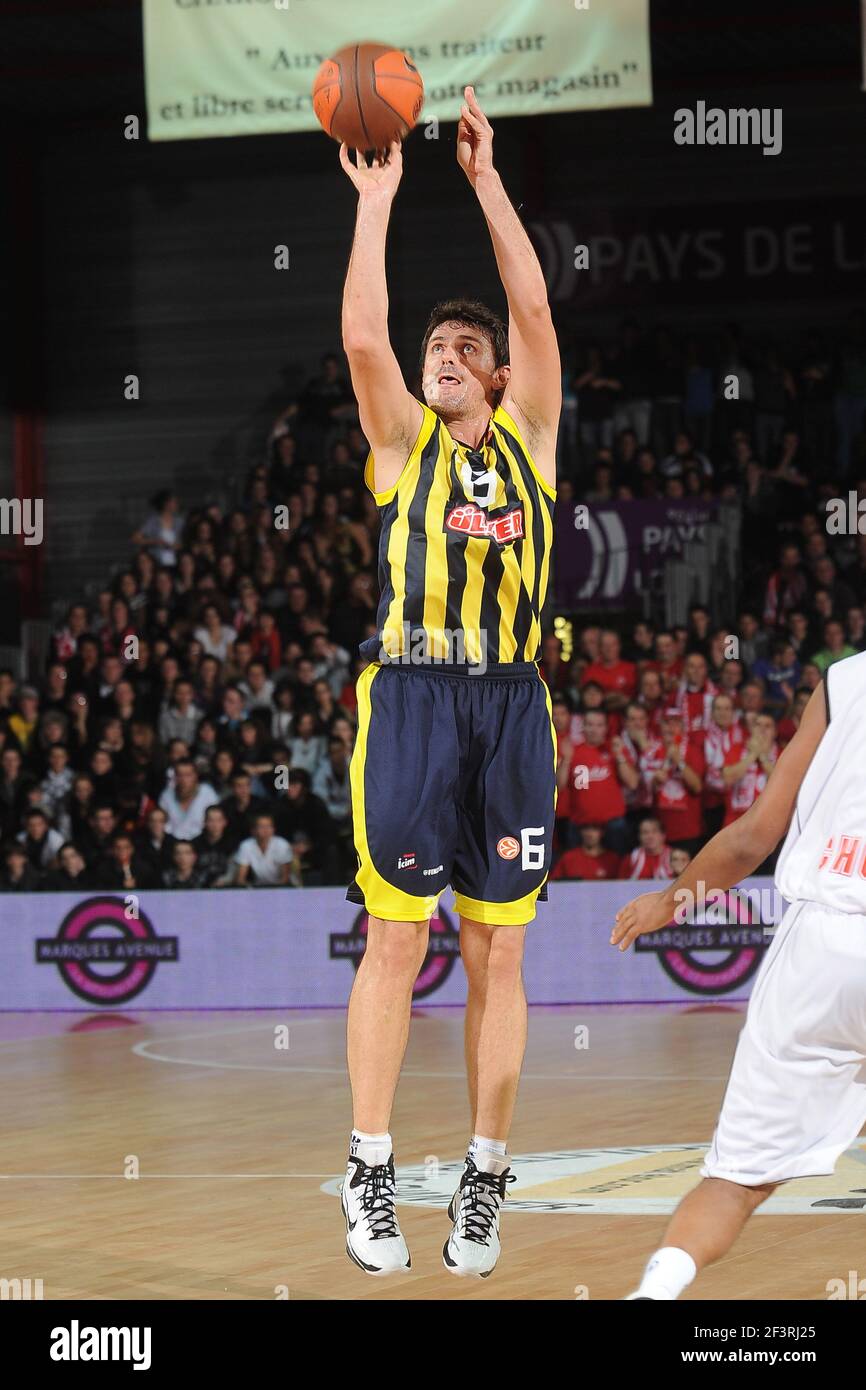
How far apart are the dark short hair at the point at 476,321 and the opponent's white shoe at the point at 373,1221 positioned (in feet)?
7.08

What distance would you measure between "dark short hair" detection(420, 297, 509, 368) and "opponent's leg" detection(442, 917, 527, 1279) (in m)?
1.58

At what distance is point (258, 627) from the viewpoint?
16.3 metres

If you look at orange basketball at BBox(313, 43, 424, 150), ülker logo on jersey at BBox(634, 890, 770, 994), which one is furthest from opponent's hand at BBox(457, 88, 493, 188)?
ülker logo on jersey at BBox(634, 890, 770, 994)

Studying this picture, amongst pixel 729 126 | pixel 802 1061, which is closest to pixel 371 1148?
pixel 802 1061

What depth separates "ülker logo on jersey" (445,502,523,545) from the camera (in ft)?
16.2

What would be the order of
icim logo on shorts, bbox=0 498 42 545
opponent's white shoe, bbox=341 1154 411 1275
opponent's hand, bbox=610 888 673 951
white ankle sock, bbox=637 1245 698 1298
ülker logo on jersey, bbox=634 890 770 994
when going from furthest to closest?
icim logo on shorts, bbox=0 498 42 545
ülker logo on jersey, bbox=634 890 770 994
opponent's white shoe, bbox=341 1154 411 1275
opponent's hand, bbox=610 888 673 951
white ankle sock, bbox=637 1245 698 1298

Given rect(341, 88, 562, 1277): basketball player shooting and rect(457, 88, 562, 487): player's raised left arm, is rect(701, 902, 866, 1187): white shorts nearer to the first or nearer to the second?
rect(341, 88, 562, 1277): basketball player shooting

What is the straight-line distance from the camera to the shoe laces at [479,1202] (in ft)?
15.4

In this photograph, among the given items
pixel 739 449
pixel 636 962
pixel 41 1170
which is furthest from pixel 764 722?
pixel 41 1170

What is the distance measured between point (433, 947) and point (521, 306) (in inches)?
304

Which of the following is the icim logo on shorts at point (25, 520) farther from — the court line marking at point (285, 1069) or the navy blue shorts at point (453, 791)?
the navy blue shorts at point (453, 791)

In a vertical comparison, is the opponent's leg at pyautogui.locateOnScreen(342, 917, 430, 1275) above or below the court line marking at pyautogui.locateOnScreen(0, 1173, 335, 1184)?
above

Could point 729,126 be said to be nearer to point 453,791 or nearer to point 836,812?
point 453,791
